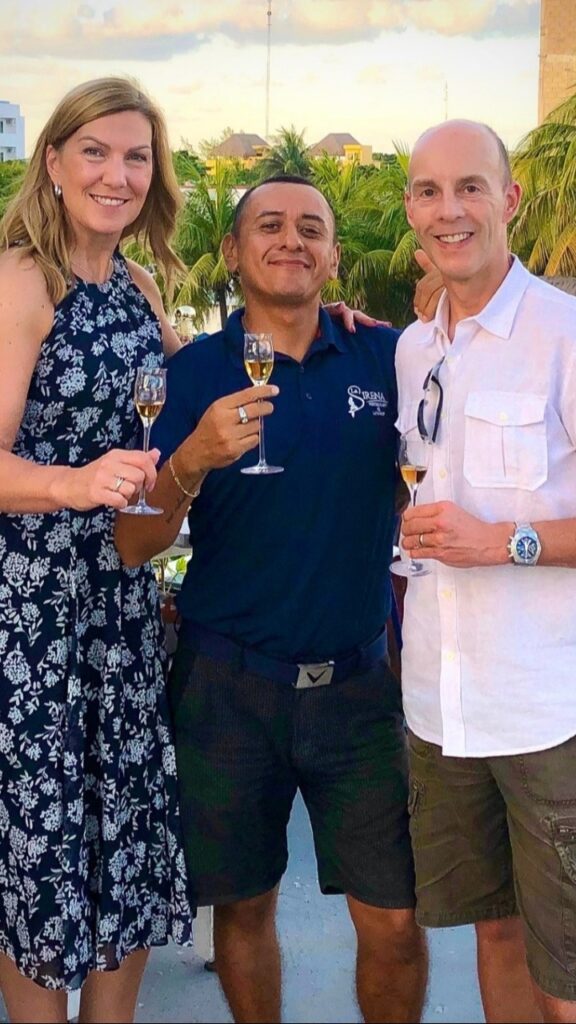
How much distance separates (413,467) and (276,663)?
612 millimetres

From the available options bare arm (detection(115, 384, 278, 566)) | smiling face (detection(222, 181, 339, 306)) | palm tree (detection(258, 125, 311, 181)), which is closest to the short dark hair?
smiling face (detection(222, 181, 339, 306))

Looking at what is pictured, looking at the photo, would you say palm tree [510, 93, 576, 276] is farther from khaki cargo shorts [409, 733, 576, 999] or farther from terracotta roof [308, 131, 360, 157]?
khaki cargo shorts [409, 733, 576, 999]

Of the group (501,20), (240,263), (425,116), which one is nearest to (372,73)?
(425,116)

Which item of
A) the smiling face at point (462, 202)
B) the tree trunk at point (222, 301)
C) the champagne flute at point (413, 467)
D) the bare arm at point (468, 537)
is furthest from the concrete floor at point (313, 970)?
the tree trunk at point (222, 301)

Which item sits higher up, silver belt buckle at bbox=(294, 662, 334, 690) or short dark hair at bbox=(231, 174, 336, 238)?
short dark hair at bbox=(231, 174, 336, 238)

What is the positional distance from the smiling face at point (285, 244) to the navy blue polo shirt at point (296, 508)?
0.14 m

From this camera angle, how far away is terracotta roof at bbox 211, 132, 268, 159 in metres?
42.7

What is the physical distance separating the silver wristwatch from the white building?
246 feet

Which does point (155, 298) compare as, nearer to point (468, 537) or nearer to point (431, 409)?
point (431, 409)

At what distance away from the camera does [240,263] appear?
8.78 ft

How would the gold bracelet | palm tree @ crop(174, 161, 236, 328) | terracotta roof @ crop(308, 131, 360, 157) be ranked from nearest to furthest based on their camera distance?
1. the gold bracelet
2. palm tree @ crop(174, 161, 236, 328)
3. terracotta roof @ crop(308, 131, 360, 157)

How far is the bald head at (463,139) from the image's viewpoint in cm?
223

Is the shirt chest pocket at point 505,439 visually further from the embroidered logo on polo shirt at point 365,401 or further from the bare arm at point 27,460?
the bare arm at point 27,460

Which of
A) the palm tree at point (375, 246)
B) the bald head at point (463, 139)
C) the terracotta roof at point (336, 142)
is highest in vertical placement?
the terracotta roof at point (336, 142)
